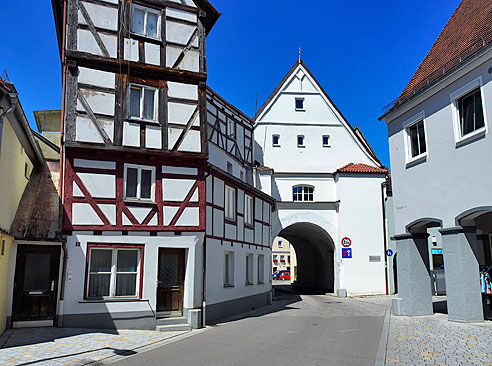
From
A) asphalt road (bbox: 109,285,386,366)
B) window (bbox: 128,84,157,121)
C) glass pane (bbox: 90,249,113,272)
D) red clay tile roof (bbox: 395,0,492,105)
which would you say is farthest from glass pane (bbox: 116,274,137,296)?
red clay tile roof (bbox: 395,0,492,105)

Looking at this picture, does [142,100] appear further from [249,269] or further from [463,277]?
[463,277]

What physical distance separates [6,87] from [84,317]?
637cm

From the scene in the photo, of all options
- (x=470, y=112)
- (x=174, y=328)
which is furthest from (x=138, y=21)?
(x=470, y=112)

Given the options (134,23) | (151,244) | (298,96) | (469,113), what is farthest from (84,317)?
(298,96)

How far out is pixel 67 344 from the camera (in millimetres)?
10555

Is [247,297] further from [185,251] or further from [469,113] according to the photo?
[469,113]

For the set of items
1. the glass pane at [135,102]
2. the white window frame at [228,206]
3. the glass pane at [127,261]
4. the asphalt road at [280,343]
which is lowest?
the asphalt road at [280,343]

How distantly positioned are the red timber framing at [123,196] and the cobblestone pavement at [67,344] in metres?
2.89

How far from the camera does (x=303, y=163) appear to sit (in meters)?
30.2

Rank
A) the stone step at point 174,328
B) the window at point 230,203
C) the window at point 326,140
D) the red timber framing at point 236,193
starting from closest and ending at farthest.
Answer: the stone step at point 174,328 < the red timber framing at point 236,193 < the window at point 230,203 < the window at point 326,140

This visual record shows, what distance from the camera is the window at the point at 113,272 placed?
43.2 feet

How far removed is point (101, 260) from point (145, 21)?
25.8 feet

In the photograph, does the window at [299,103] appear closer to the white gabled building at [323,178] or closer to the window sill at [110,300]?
the white gabled building at [323,178]

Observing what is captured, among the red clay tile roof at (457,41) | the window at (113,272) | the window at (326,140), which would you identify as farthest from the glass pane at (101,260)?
the window at (326,140)
